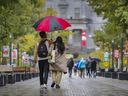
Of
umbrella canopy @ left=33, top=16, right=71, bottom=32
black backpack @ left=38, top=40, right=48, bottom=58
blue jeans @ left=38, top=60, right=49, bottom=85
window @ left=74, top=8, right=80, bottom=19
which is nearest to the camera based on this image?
blue jeans @ left=38, top=60, right=49, bottom=85

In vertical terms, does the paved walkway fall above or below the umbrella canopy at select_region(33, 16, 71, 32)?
below

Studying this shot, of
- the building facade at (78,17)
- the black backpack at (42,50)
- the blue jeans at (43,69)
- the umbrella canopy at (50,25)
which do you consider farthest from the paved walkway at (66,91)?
the building facade at (78,17)

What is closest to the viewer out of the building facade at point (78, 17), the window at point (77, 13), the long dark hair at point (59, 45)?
the long dark hair at point (59, 45)

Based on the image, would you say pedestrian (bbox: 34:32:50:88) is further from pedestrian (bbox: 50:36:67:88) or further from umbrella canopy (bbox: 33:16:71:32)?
pedestrian (bbox: 50:36:67:88)

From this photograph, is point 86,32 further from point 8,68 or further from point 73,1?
point 8,68

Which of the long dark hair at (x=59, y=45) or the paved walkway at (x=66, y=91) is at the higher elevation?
the long dark hair at (x=59, y=45)

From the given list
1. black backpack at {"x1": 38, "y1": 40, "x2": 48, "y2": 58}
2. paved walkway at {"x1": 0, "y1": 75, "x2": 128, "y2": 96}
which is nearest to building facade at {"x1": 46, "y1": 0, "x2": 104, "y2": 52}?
paved walkway at {"x1": 0, "y1": 75, "x2": 128, "y2": 96}

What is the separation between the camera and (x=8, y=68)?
97.1 feet

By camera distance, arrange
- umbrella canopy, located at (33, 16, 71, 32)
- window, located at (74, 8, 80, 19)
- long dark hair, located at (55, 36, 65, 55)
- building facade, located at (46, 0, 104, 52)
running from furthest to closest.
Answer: window, located at (74, 8, 80, 19), building facade, located at (46, 0, 104, 52), long dark hair, located at (55, 36, 65, 55), umbrella canopy, located at (33, 16, 71, 32)

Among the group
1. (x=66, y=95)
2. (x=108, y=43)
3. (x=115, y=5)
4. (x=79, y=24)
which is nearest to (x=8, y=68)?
(x=115, y=5)

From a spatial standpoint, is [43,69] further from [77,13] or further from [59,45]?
[77,13]

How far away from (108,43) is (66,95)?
63568 millimetres

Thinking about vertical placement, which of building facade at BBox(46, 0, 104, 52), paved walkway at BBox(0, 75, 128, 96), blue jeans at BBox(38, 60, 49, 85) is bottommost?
paved walkway at BBox(0, 75, 128, 96)

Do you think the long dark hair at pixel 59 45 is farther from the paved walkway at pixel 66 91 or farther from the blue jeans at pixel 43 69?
the blue jeans at pixel 43 69
